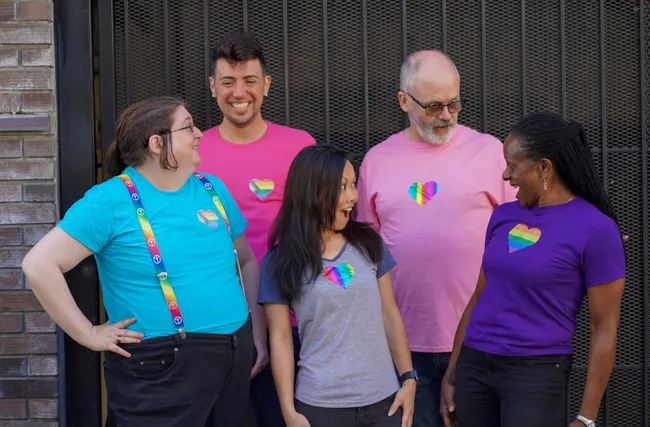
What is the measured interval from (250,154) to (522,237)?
4.01 ft

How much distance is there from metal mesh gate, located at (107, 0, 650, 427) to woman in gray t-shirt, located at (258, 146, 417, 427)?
1.20 m

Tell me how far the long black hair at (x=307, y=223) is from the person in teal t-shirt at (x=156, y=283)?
21 cm

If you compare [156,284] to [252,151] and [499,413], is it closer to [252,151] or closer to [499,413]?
[252,151]

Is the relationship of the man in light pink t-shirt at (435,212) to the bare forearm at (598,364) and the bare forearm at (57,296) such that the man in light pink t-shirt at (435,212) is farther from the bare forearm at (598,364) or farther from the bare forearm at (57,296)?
the bare forearm at (57,296)

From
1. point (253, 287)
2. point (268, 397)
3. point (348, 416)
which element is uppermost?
point (253, 287)

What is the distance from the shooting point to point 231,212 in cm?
317

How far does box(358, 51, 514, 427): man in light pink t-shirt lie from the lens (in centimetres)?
344

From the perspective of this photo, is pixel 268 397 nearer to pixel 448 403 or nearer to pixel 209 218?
pixel 448 403

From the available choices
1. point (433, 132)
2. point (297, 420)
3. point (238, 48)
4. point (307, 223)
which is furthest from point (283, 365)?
point (238, 48)

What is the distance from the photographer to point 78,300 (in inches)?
160

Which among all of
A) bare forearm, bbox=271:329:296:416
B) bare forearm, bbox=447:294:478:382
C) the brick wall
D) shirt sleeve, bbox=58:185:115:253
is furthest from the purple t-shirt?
the brick wall

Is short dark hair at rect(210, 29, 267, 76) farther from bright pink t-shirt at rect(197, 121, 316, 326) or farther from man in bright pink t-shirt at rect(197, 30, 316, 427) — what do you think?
bright pink t-shirt at rect(197, 121, 316, 326)

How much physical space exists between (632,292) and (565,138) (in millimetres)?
1611

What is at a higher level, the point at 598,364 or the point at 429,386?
the point at 598,364
